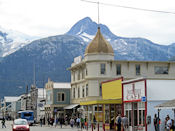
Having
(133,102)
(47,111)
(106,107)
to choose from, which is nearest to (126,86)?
(133,102)

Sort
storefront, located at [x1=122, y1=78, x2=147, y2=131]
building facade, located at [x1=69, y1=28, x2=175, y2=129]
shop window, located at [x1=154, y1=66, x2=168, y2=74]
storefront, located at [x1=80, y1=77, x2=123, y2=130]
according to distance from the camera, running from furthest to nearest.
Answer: shop window, located at [x1=154, y1=66, x2=168, y2=74] → building facade, located at [x1=69, y1=28, x2=175, y2=129] → storefront, located at [x1=80, y1=77, x2=123, y2=130] → storefront, located at [x1=122, y1=78, x2=147, y2=131]

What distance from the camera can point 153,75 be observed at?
221 ft

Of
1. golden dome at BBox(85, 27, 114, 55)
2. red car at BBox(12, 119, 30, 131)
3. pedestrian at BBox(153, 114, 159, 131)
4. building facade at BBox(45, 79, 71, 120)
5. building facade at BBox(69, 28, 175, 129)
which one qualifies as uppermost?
golden dome at BBox(85, 27, 114, 55)

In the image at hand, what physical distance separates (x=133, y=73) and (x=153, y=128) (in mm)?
32218

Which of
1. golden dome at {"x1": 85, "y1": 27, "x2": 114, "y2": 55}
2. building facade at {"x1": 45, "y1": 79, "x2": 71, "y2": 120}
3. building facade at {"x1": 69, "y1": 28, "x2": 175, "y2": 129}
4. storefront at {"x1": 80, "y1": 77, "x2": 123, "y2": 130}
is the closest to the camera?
storefront at {"x1": 80, "y1": 77, "x2": 123, "y2": 130}

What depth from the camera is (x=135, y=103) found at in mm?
38750

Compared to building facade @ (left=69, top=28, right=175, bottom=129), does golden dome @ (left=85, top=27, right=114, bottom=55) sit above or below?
above

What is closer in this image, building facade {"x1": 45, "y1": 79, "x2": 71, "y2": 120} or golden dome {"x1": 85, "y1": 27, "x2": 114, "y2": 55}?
golden dome {"x1": 85, "y1": 27, "x2": 114, "y2": 55}

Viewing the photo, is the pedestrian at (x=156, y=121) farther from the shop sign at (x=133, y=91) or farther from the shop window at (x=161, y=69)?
the shop window at (x=161, y=69)

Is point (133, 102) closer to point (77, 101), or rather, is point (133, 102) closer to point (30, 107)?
point (77, 101)

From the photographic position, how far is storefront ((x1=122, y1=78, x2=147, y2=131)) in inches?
1411

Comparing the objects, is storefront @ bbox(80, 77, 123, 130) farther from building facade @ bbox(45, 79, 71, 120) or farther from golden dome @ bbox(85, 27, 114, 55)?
building facade @ bbox(45, 79, 71, 120)

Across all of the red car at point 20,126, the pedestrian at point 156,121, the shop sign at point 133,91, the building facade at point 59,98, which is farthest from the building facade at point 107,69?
the pedestrian at point 156,121

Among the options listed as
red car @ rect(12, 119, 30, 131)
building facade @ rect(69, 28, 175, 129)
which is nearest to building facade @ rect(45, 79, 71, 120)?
building facade @ rect(69, 28, 175, 129)
